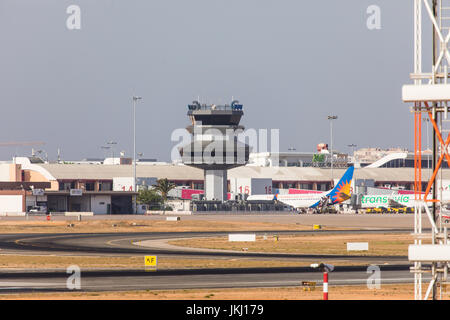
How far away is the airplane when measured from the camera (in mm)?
166837

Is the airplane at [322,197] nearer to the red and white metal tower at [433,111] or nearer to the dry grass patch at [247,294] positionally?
the dry grass patch at [247,294]

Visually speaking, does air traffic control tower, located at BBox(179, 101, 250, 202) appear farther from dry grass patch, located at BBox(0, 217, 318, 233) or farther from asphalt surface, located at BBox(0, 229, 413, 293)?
asphalt surface, located at BBox(0, 229, 413, 293)

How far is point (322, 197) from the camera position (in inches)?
6919

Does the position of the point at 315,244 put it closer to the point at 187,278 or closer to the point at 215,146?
the point at 187,278

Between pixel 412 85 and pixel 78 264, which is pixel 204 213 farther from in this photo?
pixel 412 85

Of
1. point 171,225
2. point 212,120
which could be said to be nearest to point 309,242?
point 171,225

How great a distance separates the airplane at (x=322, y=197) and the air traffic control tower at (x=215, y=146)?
41.9 ft

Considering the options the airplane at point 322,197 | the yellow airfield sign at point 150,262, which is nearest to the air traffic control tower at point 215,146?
the airplane at point 322,197

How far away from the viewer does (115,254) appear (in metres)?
66.8

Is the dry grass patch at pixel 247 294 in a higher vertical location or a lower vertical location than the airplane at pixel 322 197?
lower

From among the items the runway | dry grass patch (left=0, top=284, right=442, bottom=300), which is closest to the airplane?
the runway

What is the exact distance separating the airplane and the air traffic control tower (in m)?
12.8

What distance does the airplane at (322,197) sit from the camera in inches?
6568
